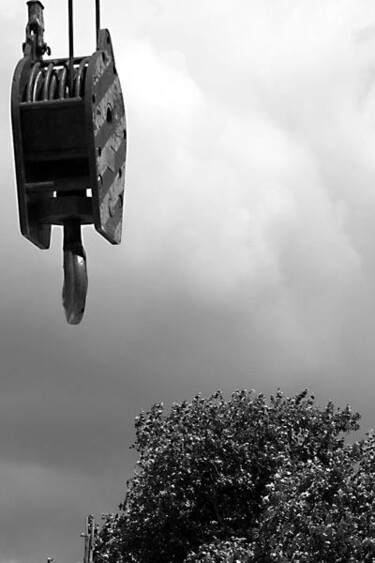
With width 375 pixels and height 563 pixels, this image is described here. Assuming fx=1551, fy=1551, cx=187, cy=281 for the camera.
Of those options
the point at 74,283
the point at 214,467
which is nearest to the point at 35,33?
the point at 74,283

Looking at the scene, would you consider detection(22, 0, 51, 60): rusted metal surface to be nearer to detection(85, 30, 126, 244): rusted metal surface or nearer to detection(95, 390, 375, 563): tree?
detection(85, 30, 126, 244): rusted metal surface

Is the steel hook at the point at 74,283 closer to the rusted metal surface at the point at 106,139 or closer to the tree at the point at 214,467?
the rusted metal surface at the point at 106,139

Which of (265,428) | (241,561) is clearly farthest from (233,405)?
(241,561)

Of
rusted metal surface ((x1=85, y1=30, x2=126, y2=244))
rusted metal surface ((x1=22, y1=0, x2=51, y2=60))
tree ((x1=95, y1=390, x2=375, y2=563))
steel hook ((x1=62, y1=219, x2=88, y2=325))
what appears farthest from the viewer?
tree ((x1=95, y1=390, x2=375, y2=563))

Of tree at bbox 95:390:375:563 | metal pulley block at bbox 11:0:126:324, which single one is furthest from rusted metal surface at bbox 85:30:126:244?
tree at bbox 95:390:375:563

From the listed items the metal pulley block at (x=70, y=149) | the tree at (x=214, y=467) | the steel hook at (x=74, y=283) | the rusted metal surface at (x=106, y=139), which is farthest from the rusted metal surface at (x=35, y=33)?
the tree at (x=214, y=467)

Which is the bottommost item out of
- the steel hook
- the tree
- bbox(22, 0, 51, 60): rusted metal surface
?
the steel hook

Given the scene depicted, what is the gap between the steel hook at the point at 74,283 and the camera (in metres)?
5.06

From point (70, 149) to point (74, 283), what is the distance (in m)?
0.44

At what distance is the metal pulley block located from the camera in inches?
196

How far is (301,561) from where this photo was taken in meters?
33.9

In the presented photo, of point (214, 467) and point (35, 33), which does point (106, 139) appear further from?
point (214, 467)

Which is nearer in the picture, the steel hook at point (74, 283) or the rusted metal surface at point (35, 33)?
the steel hook at point (74, 283)

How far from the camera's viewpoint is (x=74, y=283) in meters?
5.07
